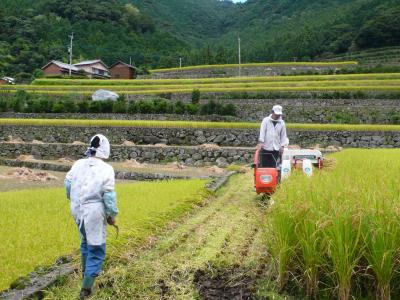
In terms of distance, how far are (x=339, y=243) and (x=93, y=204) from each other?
228 centimetres

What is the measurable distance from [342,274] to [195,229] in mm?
3126

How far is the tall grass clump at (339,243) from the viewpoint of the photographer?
4.36 metres

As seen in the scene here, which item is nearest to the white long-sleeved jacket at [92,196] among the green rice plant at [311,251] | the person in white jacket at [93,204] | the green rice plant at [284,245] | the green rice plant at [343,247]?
the person in white jacket at [93,204]

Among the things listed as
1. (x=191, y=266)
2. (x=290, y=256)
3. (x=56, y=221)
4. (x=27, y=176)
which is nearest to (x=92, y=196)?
(x=191, y=266)

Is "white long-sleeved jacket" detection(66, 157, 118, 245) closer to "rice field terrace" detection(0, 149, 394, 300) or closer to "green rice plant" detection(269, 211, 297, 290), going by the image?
"rice field terrace" detection(0, 149, 394, 300)

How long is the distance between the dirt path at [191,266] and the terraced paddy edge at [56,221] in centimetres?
41

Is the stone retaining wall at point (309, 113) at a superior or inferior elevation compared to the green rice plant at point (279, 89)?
inferior

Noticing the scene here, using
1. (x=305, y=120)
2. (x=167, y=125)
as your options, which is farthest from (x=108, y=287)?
(x=305, y=120)

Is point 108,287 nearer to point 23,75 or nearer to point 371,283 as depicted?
point 371,283

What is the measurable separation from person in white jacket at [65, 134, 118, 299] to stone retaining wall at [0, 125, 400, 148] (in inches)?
764

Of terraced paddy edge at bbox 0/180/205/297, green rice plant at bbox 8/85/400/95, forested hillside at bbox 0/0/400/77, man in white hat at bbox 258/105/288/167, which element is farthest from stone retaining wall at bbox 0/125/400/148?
forested hillside at bbox 0/0/400/77

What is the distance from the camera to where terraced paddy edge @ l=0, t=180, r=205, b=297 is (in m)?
5.64

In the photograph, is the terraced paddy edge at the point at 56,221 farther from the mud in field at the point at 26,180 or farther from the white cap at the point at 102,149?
the mud in field at the point at 26,180

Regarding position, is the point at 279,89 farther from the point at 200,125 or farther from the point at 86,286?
the point at 86,286
